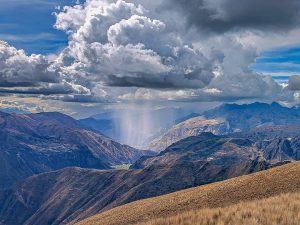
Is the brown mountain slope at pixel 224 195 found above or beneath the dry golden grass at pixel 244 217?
beneath

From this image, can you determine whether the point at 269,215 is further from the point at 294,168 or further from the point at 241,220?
the point at 294,168

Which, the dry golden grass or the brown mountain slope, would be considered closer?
the dry golden grass

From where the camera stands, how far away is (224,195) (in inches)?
2532

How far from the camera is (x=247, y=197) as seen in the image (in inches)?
2363

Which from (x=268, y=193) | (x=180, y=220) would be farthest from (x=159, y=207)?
(x=180, y=220)

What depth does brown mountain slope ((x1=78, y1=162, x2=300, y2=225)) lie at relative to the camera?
5991cm

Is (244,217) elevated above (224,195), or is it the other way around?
(244,217)

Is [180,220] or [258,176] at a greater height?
[180,220]

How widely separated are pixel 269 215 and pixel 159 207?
44902 millimetres

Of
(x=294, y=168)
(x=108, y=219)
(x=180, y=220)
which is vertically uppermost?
(x=180, y=220)

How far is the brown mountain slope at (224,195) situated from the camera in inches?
2359

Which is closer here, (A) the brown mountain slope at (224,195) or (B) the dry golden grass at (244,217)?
(B) the dry golden grass at (244,217)

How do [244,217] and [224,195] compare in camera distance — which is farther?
[224,195]

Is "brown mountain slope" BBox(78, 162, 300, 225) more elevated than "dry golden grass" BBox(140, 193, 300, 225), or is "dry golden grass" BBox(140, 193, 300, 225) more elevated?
"dry golden grass" BBox(140, 193, 300, 225)
